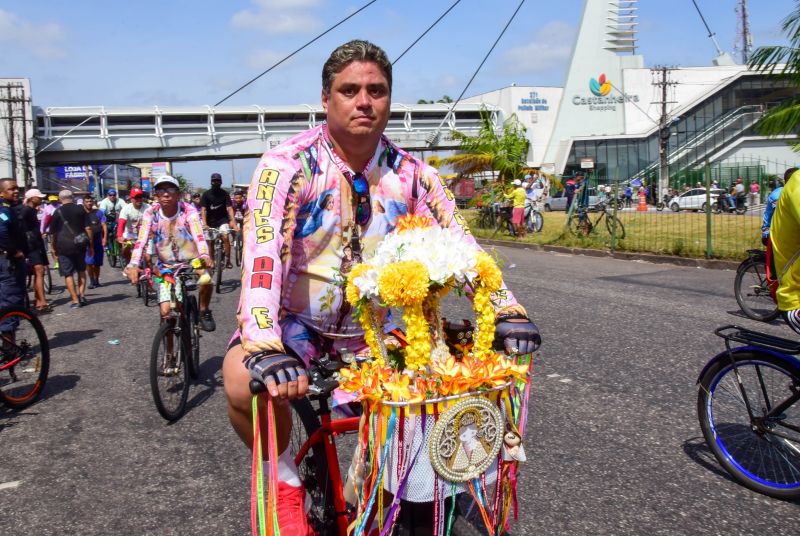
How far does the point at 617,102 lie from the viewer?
214 feet

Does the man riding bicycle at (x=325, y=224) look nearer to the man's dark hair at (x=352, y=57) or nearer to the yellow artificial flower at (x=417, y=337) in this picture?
the man's dark hair at (x=352, y=57)

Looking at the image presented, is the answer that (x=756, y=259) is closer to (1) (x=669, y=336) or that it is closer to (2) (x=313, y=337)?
(1) (x=669, y=336)

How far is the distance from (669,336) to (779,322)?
2.29 meters

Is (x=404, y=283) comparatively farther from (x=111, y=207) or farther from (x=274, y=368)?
(x=111, y=207)

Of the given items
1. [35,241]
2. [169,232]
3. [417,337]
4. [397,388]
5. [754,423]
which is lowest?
[754,423]

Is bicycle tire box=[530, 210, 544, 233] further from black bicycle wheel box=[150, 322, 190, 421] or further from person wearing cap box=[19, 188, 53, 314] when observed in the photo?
black bicycle wheel box=[150, 322, 190, 421]

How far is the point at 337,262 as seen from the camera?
2.65 meters

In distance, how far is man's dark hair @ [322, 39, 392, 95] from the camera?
8.24 feet

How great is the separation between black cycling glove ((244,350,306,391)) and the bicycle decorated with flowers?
2.7 inches

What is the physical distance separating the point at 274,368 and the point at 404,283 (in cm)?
49

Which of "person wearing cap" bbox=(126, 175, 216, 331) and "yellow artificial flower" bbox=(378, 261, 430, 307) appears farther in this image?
"person wearing cap" bbox=(126, 175, 216, 331)

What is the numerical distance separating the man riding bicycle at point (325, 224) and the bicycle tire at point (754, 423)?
6.89 feet

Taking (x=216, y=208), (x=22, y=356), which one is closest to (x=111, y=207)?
(x=216, y=208)

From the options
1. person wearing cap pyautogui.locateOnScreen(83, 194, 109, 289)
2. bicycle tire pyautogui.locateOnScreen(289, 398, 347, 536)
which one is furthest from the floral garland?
person wearing cap pyautogui.locateOnScreen(83, 194, 109, 289)
